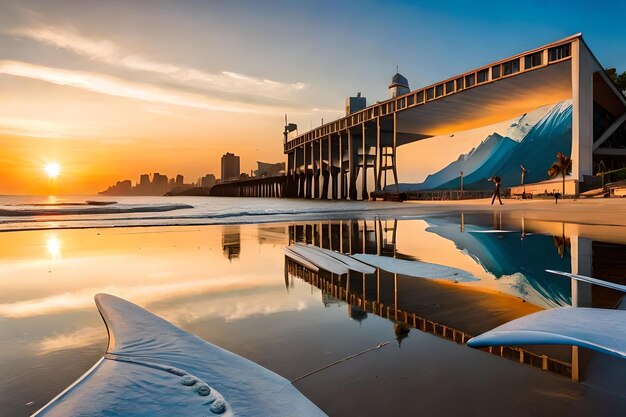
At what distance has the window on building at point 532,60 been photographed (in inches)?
1511

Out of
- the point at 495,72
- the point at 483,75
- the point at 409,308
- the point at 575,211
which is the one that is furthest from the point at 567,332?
the point at 483,75

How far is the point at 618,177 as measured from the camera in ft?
161

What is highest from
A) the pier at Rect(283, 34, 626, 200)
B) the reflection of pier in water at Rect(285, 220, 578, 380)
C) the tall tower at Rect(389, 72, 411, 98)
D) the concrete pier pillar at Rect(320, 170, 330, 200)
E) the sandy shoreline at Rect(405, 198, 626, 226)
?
the tall tower at Rect(389, 72, 411, 98)

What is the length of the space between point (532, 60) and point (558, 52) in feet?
7.78

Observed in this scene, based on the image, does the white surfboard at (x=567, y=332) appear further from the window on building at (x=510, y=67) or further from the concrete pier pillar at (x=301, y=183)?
the concrete pier pillar at (x=301, y=183)

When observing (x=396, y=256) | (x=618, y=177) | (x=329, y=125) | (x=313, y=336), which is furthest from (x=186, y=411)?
(x=329, y=125)

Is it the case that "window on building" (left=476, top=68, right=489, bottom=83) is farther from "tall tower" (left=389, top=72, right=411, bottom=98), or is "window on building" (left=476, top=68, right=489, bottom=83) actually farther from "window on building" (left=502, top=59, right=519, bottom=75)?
"tall tower" (left=389, top=72, right=411, bottom=98)

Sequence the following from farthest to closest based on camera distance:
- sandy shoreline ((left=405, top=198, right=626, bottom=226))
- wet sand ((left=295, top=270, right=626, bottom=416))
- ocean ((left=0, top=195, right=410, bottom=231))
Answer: ocean ((left=0, top=195, right=410, bottom=231))
sandy shoreline ((left=405, top=198, right=626, bottom=226))
wet sand ((left=295, top=270, right=626, bottom=416))

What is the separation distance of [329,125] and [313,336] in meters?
84.3

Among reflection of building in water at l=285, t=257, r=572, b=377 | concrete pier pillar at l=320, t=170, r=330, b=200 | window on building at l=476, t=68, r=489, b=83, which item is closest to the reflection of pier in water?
reflection of building in water at l=285, t=257, r=572, b=377

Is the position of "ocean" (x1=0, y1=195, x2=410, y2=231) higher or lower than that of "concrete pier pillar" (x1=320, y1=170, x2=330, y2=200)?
lower

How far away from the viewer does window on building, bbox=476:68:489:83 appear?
43672mm

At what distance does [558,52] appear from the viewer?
1462 inches

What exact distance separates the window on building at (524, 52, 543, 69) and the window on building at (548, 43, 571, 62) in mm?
1007
